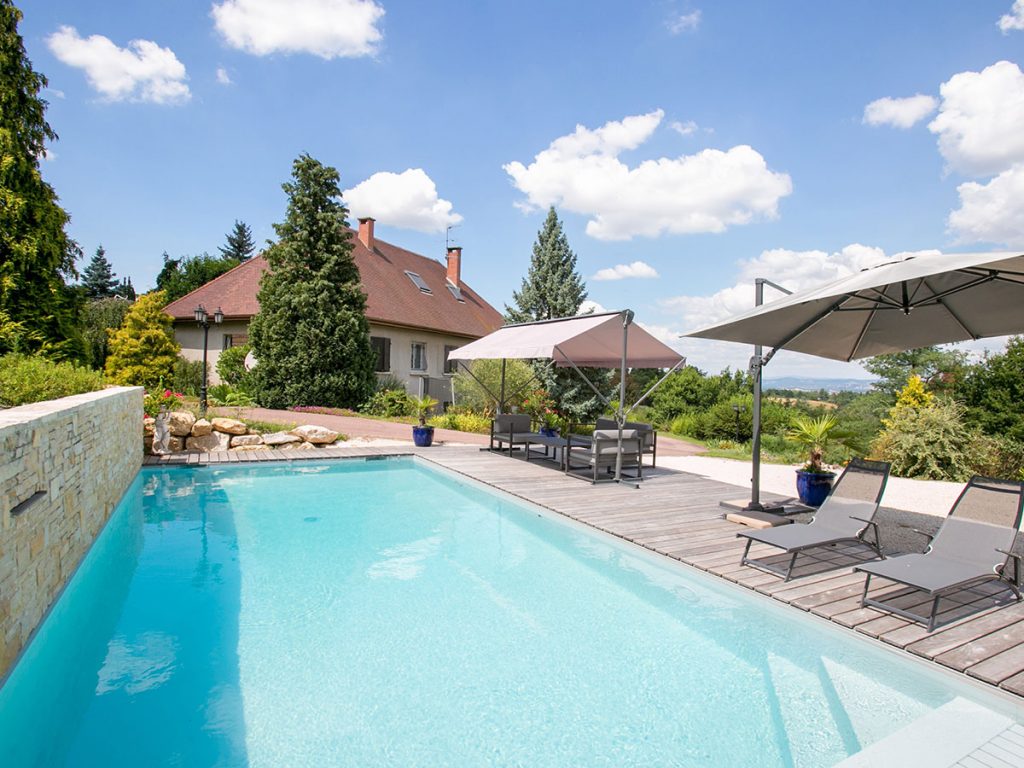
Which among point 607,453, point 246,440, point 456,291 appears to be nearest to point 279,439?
point 246,440

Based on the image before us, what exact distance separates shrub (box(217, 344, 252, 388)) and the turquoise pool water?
14.4 meters

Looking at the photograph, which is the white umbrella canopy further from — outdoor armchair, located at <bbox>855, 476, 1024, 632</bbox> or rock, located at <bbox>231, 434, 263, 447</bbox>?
rock, located at <bbox>231, 434, 263, 447</bbox>

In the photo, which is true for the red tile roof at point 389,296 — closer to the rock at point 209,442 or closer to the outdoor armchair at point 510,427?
the rock at point 209,442

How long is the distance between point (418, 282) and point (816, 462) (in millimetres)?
22605

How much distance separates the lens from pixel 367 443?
14.5m

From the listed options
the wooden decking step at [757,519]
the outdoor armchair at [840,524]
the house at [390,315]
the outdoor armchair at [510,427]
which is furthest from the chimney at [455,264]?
the outdoor armchair at [840,524]

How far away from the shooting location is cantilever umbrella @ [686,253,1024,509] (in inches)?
189

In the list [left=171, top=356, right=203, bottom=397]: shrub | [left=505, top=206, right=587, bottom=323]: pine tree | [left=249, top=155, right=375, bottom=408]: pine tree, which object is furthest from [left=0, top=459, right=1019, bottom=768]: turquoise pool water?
[left=171, top=356, right=203, bottom=397]: shrub

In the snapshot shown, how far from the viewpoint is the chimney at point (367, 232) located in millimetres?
26781

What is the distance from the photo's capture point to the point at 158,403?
12438mm

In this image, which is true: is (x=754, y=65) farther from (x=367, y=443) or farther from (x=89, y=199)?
(x=89, y=199)

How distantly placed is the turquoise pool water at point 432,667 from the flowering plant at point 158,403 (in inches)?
239

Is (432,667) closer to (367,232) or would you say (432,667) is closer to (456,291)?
(367,232)

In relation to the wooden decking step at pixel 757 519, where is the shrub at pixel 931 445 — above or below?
above
